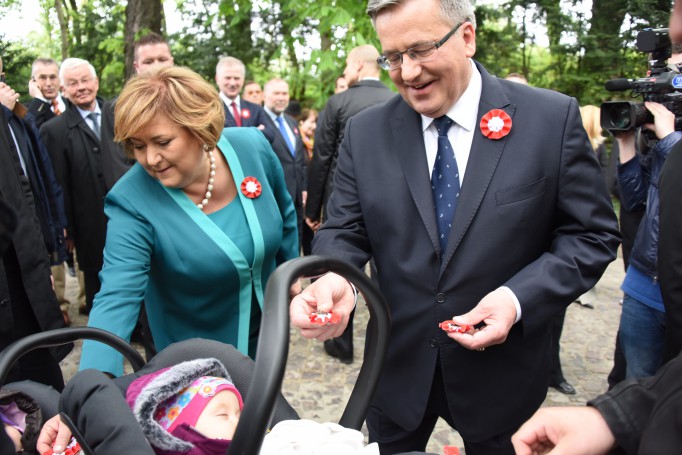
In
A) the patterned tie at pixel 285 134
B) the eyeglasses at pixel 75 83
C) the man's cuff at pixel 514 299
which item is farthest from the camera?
the patterned tie at pixel 285 134

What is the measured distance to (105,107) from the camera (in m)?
4.17

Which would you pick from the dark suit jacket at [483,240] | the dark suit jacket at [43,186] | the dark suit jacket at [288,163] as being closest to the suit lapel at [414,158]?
the dark suit jacket at [483,240]

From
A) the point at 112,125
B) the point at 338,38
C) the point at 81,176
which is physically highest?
the point at 338,38

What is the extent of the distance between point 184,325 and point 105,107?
2.43 metres

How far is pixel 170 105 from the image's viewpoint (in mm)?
2211

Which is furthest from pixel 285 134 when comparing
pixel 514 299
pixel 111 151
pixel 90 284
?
pixel 514 299

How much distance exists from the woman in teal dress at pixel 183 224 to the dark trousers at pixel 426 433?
0.69 meters

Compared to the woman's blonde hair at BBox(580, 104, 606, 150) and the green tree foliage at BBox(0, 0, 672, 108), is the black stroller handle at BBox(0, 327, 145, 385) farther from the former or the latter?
the woman's blonde hair at BBox(580, 104, 606, 150)

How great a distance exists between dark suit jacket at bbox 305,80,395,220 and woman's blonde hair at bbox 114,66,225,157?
92.9 inches

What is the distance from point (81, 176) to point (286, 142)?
86.6 inches

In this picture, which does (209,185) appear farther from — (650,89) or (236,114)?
(236,114)

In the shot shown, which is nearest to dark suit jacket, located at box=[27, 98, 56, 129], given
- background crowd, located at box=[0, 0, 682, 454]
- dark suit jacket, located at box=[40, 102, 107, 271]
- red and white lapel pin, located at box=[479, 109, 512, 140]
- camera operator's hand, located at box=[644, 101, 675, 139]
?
dark suit jacket, located at box=[40, 102, 107, 271]

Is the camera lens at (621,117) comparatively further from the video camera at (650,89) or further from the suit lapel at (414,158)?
the suit lapel at (414,158)

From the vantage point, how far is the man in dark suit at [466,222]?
71.7 inches
